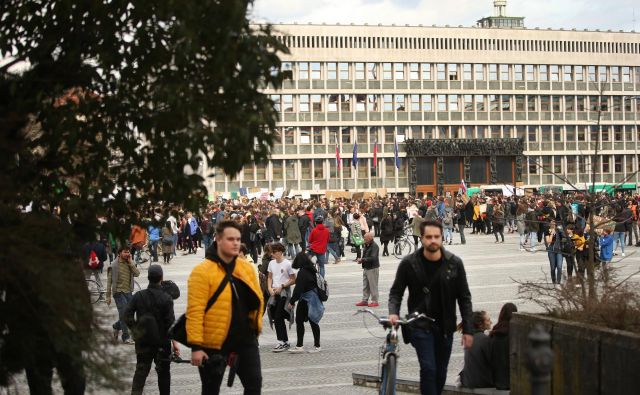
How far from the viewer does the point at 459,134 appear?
331 feet

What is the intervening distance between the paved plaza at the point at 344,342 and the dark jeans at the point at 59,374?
0.86 ft

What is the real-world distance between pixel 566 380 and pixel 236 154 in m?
3.43

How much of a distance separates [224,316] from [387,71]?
9244cm

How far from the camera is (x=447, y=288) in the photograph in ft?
27.3

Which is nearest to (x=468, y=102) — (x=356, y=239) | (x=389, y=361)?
(x=356, y=239)

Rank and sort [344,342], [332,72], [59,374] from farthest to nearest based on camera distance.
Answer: [332,72], [344,342], [59,374]

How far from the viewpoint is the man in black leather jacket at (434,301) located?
8305 mm

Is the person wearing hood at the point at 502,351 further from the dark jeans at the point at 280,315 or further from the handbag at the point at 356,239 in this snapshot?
the handbag at the point at 356,239

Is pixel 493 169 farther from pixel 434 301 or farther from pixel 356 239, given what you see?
pixel 434 301

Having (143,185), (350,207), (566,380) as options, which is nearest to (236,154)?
(143,185)

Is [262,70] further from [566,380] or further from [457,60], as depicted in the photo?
[457,60]

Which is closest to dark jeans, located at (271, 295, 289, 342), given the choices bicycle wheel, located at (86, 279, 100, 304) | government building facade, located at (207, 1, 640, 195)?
bicycle wheel, located at (86, 279, 100, 304)

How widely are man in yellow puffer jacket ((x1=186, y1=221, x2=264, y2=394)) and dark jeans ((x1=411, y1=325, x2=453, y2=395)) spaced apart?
1.31 meters

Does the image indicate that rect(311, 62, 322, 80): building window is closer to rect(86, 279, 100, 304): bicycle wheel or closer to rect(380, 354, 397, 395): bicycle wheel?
rect(86, 279, 100, 304): bicycle wheel
